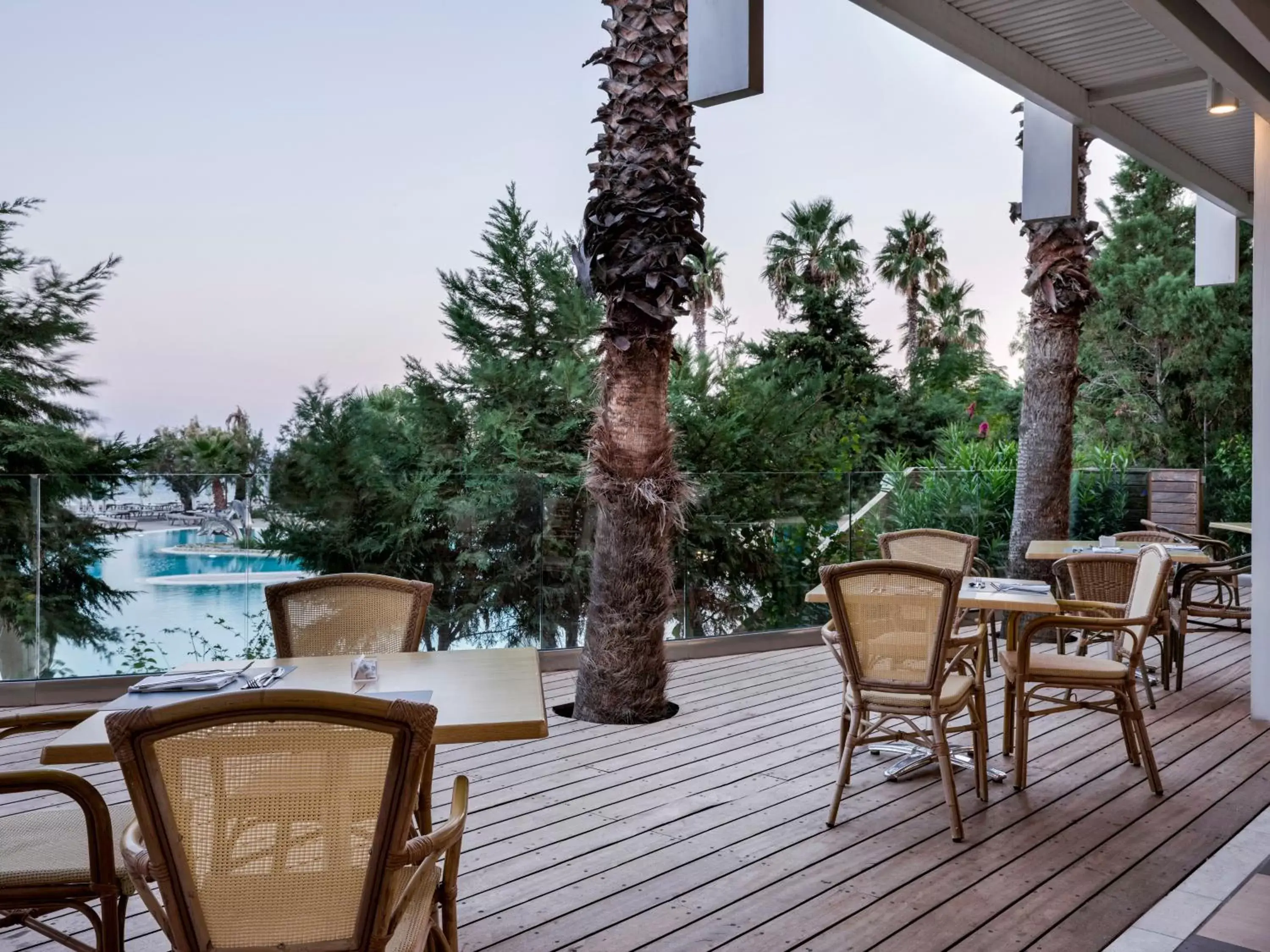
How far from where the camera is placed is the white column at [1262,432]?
5.44 m

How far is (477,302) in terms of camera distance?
11242 mm

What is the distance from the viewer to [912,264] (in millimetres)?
24391

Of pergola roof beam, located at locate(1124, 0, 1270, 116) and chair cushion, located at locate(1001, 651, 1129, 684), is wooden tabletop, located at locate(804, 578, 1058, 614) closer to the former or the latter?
chair cushion, located at locate(1001, 651, 1129, 684)

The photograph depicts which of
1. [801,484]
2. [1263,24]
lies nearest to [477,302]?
[801,484]

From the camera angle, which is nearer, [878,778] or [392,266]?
[878,778]

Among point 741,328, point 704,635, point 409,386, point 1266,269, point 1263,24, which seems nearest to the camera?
point 1263,24

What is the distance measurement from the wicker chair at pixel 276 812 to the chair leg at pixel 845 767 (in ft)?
7.61

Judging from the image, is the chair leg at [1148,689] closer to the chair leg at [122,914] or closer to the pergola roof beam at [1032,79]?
the pergola roof beam at [1032,79]

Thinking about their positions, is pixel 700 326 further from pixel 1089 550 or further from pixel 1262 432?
pixel 1262 432

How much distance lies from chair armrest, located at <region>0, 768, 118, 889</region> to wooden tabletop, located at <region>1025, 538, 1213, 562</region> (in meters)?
5.37

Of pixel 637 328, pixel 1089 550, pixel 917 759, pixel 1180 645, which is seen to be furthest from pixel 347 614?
pixel 1180 645

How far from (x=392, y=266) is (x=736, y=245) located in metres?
9.36

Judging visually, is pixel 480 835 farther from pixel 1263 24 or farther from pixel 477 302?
pixel 477 302

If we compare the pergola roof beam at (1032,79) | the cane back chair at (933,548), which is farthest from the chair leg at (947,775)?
the pergola roof beam at (1032,79)
